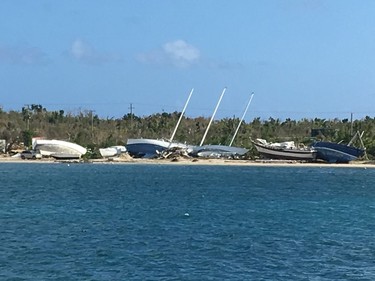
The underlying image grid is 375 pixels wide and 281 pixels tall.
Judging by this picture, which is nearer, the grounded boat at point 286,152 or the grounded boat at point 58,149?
the grounded boat at point 286,152

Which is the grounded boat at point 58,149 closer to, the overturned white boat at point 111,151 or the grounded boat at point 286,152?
the overturned white boat at point 111,151

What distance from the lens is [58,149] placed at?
12694 centimetres

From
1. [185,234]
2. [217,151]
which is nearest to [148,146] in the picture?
[217,151]

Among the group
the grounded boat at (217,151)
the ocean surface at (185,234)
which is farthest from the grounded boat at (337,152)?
the ocean surface at (185,234)

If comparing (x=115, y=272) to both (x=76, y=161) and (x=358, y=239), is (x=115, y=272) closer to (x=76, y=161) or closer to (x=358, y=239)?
(x=358, y=239)

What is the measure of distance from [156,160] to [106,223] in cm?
8726

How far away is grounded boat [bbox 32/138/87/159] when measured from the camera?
12644cm

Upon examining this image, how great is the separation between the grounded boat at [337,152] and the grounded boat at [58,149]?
1545 inches

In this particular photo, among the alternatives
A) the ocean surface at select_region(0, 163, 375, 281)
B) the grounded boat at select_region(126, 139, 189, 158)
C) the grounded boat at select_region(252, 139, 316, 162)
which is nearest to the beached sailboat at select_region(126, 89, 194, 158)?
the grounded boat at select_region(126, 139, 189, 158)

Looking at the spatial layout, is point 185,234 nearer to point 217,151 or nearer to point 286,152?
point 286,152

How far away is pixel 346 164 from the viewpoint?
409 feet

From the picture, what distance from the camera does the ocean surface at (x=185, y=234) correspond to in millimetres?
26422

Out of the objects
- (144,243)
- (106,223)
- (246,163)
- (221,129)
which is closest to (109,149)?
(246,163)

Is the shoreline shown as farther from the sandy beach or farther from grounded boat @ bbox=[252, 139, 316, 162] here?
grounded boat @ bbox=[252, 139, 316, 162]
